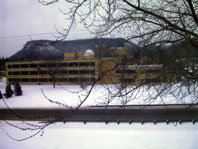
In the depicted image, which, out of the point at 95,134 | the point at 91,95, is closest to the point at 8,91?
the point at 91,95

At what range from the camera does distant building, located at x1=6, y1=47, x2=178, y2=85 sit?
1.22 m

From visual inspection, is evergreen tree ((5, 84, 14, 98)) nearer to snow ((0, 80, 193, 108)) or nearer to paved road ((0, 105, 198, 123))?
snow ((0, 80, 193, 108))

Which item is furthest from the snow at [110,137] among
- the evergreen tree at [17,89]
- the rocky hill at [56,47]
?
the rocky hill at [56,47]

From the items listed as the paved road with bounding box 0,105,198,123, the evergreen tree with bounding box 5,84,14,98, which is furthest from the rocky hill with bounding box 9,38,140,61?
the paved road with bounding box 0,105,198,123

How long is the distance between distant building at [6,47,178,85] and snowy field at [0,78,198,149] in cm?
11

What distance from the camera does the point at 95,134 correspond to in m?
2.41

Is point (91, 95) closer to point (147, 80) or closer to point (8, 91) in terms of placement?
point (147, 80)

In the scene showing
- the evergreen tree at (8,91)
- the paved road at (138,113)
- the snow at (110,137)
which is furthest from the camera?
the paved road at (138,113)

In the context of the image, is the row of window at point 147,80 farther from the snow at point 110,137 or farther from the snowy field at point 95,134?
the snow at point 110,137

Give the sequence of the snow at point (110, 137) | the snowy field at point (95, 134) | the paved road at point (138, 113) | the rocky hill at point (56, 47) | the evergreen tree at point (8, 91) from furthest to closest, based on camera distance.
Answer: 1. the paved road at point (138, 113)
2. the snow at point (110, 137)
3. the snowy field at point (95, 134)
4. the evergreen tree at point (8, 91)
5. the rocky hill at point (56, 47)

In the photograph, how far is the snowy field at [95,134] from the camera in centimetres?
148

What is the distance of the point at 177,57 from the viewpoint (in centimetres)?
151

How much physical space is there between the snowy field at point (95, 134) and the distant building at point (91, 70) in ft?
0.36

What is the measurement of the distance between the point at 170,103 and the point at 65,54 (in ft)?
4.28
